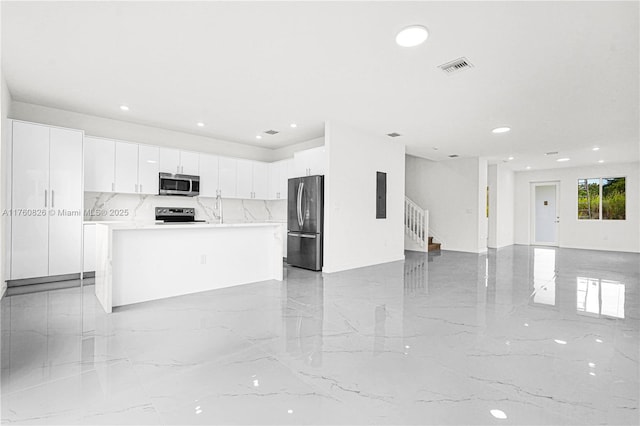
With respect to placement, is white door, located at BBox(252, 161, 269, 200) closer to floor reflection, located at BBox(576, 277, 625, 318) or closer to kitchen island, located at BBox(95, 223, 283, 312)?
kitchen island, located at BBox(95, 223, 283, 312)

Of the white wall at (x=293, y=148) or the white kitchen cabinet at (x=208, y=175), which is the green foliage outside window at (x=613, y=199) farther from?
the white kitchen cabinet at (x=208, y=175)

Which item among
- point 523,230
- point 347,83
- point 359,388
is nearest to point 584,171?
point 523,230

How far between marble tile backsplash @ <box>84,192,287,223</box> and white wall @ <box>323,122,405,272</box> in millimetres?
2108

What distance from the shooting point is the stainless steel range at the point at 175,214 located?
5945 mm

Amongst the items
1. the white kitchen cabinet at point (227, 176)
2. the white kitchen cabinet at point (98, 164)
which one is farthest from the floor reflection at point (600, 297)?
the white kitchen cabinet at point (98, 164)

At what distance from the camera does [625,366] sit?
2.08m

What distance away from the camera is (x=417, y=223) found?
29.0 feet

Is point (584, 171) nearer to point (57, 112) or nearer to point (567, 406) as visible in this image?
point (567, 406)

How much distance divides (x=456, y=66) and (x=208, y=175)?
480cm

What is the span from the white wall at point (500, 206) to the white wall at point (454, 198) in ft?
3.69

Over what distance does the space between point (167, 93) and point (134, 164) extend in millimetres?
1804

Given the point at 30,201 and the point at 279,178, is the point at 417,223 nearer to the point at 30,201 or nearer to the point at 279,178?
the point at 279,178

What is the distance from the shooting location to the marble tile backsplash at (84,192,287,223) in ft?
17.5

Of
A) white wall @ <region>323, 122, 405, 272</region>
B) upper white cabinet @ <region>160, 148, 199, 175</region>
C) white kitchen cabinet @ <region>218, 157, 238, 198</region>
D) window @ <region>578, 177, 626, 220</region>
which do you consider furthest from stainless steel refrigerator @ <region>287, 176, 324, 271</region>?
window @ <region>578, 177, 626, 220</region>
